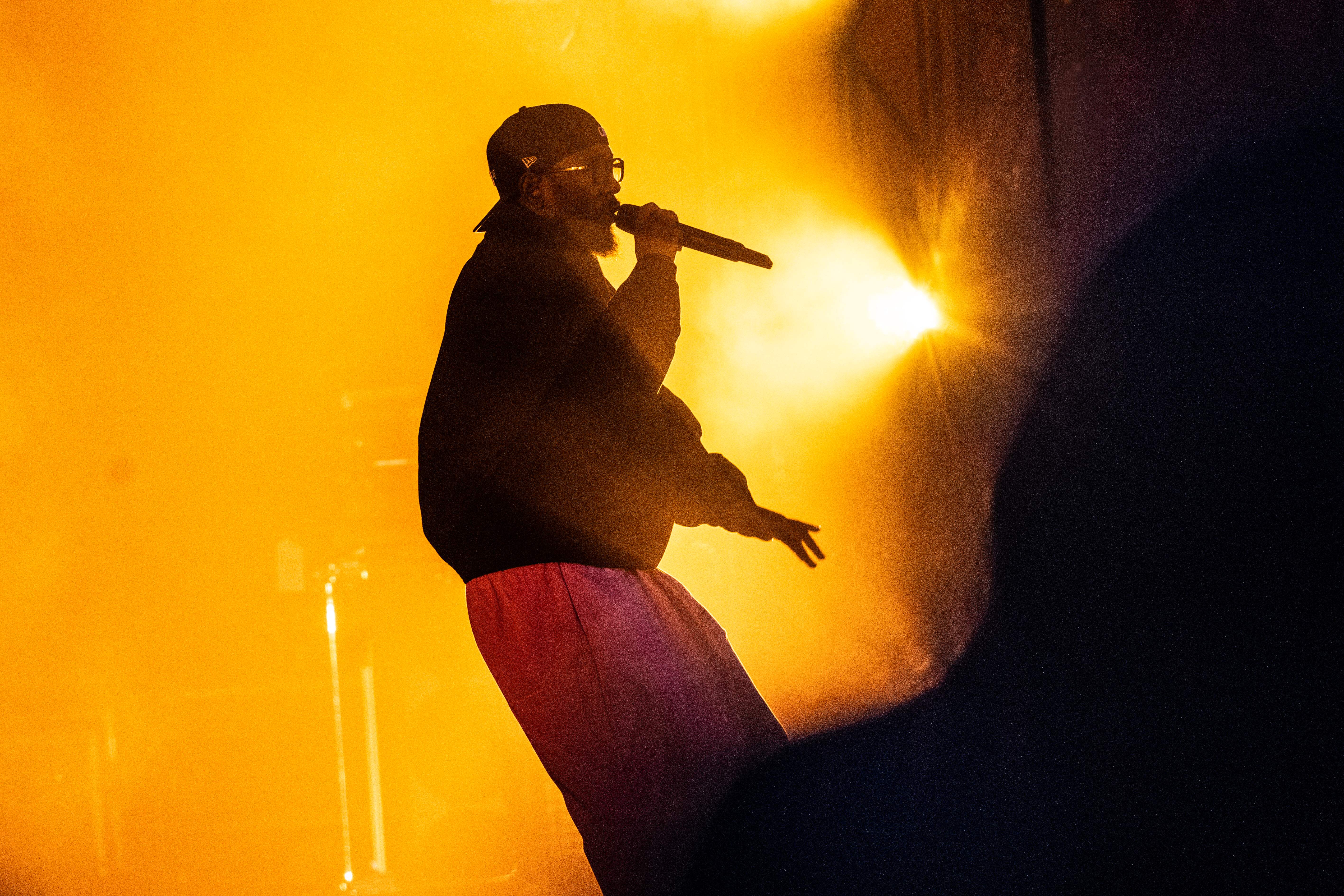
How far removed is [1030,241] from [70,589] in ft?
15.3

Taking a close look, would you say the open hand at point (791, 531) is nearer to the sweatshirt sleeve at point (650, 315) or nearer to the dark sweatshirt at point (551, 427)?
the dark sweatshirt at point (551, 427)

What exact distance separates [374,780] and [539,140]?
303cm

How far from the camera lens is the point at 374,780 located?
3.97 metres

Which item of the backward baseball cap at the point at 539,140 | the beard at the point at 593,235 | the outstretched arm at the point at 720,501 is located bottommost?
the outstretched arm at the point at 720,501

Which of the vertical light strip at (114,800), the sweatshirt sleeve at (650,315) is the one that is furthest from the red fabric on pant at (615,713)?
the vertical light strip at (114,800)

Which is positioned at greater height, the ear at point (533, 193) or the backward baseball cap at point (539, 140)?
the backward baseball cap at point (539, 140)

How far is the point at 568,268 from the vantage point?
1.55 m

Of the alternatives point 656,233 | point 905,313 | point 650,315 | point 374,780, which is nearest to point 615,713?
point 650,315

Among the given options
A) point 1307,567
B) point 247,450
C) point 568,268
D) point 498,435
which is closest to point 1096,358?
point 1307,567

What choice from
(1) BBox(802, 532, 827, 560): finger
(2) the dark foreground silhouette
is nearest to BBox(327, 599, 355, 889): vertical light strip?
(2) the dark foreground silhouette

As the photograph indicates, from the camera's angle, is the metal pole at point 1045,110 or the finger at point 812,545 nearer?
the finger at point 812,545

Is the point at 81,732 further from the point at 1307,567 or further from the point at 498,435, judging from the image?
the point at 1307,567

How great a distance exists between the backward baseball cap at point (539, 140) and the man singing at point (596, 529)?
118mm

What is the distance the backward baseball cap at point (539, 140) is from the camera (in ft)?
5.34
